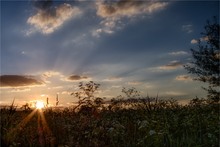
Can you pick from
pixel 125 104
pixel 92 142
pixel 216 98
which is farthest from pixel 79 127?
pixel 216 98

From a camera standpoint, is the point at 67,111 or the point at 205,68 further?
the point at 205,68

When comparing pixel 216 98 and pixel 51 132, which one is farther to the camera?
pixel 216 98

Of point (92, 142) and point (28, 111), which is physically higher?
point (28, 111)

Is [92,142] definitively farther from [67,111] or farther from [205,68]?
[205,68]

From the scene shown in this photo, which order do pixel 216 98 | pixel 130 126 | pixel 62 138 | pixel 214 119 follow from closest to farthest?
pixel 62 138 < pixel 130 126 < pixel 214 119 < pixel 216 98

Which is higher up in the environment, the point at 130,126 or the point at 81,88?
the point at 81,88

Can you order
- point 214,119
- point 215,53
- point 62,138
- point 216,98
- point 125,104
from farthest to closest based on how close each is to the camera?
point 215,53, point 216,98, point 125,104, point 214,119, point 62,138

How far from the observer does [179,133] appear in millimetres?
12141

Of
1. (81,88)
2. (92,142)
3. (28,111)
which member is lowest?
(92,142)

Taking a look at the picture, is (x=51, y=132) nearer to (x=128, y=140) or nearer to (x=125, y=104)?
(x=128, y=140)

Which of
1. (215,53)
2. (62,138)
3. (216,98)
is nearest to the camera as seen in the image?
(62,138)

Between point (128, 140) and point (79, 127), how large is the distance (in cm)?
270

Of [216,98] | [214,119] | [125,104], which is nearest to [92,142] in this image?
[214,119]

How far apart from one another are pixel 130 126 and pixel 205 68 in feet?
91.6
